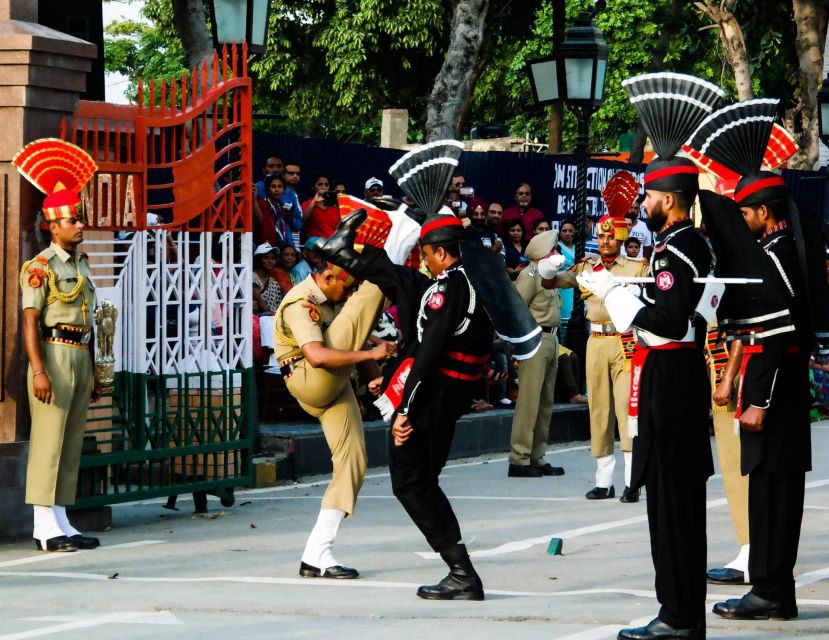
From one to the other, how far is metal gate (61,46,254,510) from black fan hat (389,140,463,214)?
2.71 m

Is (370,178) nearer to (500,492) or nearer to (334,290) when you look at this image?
(500,492)

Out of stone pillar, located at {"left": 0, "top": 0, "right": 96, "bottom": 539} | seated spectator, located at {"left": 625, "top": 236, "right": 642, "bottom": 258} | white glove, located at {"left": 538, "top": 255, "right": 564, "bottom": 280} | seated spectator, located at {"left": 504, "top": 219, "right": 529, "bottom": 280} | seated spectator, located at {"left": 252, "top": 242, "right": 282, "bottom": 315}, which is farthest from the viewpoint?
seated spectator, located at {"left": 625, "top": 236, "right": 642, "bottom": 258}

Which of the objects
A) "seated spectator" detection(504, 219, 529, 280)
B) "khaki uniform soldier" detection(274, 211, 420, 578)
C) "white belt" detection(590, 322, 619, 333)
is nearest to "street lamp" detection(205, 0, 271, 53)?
"white belt" detection(590, 322, 619, 333)

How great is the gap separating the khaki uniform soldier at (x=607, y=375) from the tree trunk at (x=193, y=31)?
7.89 m

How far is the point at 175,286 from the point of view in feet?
36.4

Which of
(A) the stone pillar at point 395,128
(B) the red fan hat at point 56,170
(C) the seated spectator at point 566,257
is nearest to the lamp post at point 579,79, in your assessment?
(C) the seated spectator at point 566,257

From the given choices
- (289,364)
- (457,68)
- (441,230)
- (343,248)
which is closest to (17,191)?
(289,364)

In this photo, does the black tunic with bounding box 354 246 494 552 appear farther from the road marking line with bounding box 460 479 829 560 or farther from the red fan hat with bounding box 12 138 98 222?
the red fan hat with bounding box 12 138 98 222

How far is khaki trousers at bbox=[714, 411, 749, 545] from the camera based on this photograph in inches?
357

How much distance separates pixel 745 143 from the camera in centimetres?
791

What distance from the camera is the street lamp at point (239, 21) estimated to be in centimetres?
1293

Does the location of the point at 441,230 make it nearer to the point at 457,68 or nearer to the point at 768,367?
the point at 768,367

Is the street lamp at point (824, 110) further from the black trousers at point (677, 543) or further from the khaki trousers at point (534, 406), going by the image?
the black trousers at point (677, 543)

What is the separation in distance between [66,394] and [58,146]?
1.53 m
